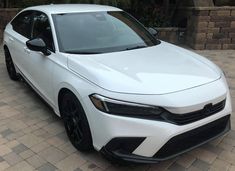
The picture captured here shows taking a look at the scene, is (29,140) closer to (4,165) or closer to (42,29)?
(4,165)

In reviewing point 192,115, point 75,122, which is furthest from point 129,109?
point 75,122

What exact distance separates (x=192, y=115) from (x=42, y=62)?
1.95 m

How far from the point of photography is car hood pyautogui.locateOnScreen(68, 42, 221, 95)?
2.53 metres

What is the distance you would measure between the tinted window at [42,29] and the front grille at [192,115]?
165 cm

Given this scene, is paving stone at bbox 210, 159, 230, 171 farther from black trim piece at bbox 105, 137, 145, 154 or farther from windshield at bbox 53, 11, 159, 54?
windshield at bbox 53, 11, 159, 54

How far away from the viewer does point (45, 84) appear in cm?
357

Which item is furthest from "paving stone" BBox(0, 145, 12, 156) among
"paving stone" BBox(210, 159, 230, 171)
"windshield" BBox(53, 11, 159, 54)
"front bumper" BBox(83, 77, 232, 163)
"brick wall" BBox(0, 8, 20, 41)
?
"brick wall" BBox(0, 8, 20, 41)

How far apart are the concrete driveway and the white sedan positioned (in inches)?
7.7

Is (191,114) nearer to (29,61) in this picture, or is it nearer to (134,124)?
(134,124)

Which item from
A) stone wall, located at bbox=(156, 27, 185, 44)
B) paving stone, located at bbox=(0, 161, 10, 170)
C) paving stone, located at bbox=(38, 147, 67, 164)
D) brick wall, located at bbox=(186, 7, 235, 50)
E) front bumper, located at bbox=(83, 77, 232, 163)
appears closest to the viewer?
front bumper, located at bbox=(83, 77, 232, 163)

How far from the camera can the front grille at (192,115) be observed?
2445 mm

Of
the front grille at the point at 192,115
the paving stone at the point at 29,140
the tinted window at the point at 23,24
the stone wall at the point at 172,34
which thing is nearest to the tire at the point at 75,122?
the paving stone at the point at 29,140

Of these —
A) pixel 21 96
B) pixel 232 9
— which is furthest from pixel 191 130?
pixel 232 9

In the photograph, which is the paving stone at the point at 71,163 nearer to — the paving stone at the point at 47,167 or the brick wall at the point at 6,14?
the paving stone at the point at 47,167
